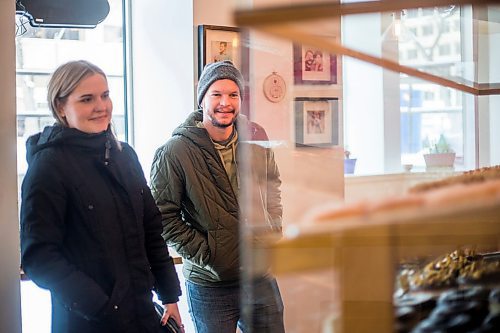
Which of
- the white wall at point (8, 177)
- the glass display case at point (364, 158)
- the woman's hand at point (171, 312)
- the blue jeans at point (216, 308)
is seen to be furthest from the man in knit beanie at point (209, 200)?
the glass display case at point (364, 158)

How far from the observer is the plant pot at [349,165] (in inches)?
50.4

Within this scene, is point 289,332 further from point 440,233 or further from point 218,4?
point 218,4

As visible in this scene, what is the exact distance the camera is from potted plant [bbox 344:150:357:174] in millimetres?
1287

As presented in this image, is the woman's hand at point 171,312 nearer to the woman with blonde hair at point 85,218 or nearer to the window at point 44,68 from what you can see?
the woman with blonde hair at point 85,218

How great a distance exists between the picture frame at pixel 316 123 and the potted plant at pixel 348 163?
0.05 meters

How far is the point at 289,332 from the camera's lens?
1287 mm

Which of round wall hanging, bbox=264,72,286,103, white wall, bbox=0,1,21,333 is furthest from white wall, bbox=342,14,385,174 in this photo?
white wall, bbox=0,1,21,333

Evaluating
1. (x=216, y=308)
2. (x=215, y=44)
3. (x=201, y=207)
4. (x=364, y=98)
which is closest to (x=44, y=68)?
(x=215, y=44)

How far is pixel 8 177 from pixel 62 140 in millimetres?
486

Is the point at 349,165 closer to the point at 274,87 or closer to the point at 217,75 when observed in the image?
the point at 274,87

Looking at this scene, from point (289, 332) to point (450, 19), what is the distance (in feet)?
1.96

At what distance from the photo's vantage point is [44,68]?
3809 millimetres

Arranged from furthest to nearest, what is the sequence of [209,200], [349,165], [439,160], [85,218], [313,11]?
1. [209,200]
2. [85,218]
3. [439,160]
4. [349,165]
5. [313,11]

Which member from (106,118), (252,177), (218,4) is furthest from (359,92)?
(218,4)
